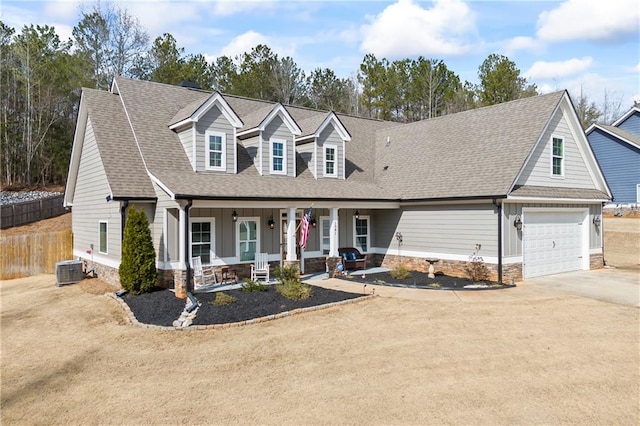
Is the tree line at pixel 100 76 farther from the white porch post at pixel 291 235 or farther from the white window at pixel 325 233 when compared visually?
the white porch post at pixel 291 235

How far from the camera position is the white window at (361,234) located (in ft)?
61.8

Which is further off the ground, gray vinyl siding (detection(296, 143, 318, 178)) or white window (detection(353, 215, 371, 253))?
gray vinyl siding (detection(296, 143, 318, 178))

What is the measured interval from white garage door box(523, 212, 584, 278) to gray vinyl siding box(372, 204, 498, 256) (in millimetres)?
1671

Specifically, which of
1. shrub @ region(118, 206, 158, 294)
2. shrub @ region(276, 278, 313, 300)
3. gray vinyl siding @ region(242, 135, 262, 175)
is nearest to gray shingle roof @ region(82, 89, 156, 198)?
shrub @ region(118, 206, 158, 294)

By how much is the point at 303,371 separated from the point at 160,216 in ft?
28.6

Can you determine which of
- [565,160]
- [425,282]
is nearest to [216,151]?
[425,282]

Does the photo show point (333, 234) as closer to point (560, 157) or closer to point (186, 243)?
point (186, 243)

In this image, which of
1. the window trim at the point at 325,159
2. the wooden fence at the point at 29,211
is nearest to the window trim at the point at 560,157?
the window trim at the point at 325,159

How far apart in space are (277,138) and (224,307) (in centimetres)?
796

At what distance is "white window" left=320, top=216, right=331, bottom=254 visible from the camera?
57.7ft

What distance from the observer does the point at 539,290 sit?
43.9ft

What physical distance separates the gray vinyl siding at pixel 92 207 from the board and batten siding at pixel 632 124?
37.3m

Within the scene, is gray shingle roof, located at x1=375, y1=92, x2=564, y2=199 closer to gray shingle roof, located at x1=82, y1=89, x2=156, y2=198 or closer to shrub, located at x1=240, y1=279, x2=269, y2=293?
shrub, located at x1=240, y1=279, x2=269, y2=293

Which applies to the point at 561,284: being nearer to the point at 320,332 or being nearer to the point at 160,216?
the point at 320,332
